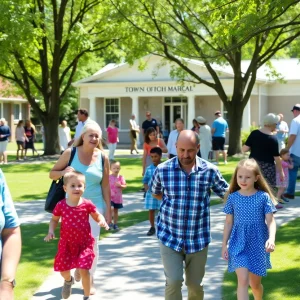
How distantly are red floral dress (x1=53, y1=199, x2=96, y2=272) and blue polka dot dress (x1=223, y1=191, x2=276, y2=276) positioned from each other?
156cm

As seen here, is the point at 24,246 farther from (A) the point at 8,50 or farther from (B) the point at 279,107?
(B) the point at 279,107

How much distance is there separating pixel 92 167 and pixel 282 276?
2513 mm

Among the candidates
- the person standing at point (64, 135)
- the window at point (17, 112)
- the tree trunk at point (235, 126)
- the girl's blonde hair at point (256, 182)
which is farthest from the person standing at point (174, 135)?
the window at point (17, 112)

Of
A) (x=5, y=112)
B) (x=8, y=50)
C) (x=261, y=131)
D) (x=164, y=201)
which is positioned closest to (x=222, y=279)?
(x=164, y=201)

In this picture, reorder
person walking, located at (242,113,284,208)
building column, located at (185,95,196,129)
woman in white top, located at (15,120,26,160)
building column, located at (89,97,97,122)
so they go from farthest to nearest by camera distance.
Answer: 1. building column, located at (89,97,97,122)
2. building column, located at (185,95,196,129)
3. woman in white top, located at (15,120,26,160)
4. person walking, located at (242,113,284,208)

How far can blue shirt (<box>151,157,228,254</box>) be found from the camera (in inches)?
218

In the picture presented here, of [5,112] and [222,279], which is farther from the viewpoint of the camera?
[5,112]

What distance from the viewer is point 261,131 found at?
11664mm

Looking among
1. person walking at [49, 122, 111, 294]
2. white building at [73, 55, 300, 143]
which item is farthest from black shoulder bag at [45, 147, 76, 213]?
white building at [73, 55, 300, 143]

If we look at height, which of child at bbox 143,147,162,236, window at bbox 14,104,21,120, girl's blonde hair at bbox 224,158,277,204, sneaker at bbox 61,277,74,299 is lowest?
sneaker at bbox 61,277,74,299

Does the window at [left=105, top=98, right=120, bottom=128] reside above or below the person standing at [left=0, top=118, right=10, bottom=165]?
above

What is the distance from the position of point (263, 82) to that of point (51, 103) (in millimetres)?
15280

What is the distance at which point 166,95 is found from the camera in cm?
4219

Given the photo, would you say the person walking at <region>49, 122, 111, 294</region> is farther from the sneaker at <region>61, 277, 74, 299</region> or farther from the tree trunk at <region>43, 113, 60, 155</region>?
the tree trunk at <region>43, 113, 60, 155</region>
